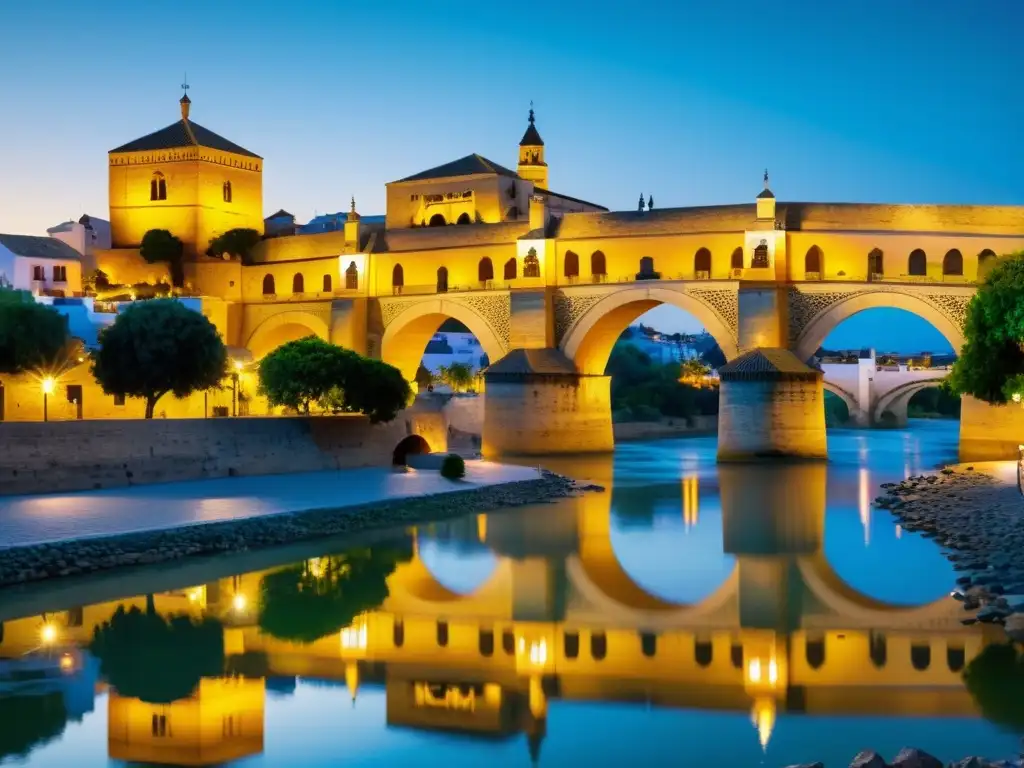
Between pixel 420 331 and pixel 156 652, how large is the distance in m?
34.4

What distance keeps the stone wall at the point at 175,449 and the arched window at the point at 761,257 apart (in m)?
12.5

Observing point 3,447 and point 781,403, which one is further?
point 781,403

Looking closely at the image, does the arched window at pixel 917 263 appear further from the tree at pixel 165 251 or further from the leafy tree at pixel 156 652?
the leafy tree at pixel 156 652

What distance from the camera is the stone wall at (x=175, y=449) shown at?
21.5 metres

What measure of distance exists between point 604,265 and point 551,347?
2990 millimetres

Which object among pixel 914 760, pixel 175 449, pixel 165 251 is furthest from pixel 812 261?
pixel 914 760

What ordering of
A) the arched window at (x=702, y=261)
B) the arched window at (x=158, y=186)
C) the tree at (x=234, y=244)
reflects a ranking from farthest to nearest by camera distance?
the arched window at (x=158, y=186) → the tree at (x=234, y=244) → the arched window at (x=702, y=261)

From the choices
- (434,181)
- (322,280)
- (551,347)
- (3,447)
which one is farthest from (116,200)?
(3,447)

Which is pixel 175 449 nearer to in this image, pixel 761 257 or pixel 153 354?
pixel 153 354

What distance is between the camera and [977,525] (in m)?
20.5

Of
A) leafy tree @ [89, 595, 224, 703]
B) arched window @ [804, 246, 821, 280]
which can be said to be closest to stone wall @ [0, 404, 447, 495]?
leafy tree @ [89, 595, 224, 703]

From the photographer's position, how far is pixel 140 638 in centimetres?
1409

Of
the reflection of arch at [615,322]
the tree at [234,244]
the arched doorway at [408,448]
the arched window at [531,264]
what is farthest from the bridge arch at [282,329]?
the arched doorway at [408,448]

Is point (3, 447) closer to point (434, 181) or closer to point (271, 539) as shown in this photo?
point (271, 539)
